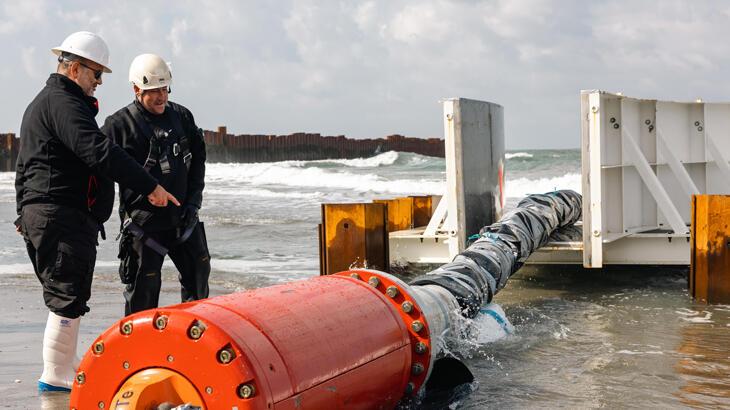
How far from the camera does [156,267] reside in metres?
5.16

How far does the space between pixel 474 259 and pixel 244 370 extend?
3.64 m

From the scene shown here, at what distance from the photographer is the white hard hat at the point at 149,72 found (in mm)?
5035

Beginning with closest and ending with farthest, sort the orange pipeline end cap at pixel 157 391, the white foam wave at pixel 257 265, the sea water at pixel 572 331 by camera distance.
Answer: the orange pipeline end cap at pixel 157 391 → the sea water at pixel 572 331 → the white foam wave at pixel 257 265

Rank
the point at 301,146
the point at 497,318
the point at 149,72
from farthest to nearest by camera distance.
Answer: the point at 301,146 < the point at 497,318 < the point at 149,72

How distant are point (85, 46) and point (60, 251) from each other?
1.04 meters

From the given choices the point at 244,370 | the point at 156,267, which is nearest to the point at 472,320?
the point at 156,267

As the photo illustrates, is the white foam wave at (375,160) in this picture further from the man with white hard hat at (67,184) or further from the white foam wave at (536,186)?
the man with white hard hat at (67,184)

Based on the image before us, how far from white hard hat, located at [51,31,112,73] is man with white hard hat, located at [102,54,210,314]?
0.33 metres

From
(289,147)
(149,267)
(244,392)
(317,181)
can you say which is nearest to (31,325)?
(149,267)

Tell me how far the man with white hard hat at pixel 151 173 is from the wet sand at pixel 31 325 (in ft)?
2.27

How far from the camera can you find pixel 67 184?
4.64m

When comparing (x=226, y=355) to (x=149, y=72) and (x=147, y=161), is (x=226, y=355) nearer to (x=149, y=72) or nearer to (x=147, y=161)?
(x=147, y=161)

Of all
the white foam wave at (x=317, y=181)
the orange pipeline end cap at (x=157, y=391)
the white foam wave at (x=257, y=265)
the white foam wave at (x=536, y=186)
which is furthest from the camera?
the white foam wave at (x=317, y=181)

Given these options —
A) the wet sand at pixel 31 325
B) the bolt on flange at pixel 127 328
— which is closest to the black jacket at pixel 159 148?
the wet sand at pixel 31 325
